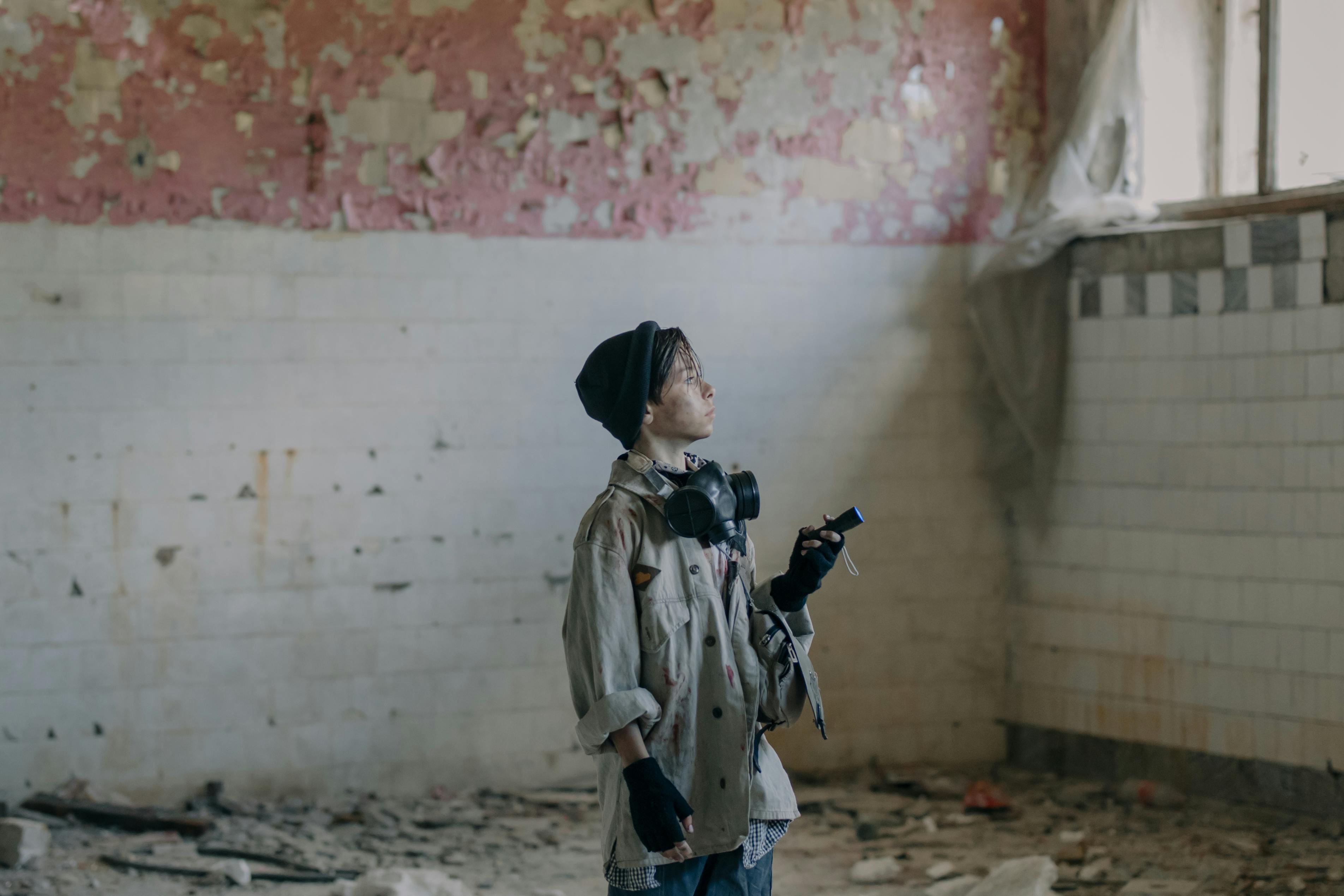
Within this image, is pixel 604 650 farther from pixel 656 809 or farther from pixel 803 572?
pixel 803 572

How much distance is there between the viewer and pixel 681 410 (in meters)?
2.15

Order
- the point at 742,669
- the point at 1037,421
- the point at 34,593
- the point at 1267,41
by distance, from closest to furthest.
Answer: the point at 742,669 → the point at 34,593 → the point at 1267,41 → the point at 1037,421

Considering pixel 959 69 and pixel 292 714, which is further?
pixel 959 69

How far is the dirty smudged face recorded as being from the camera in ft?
7.05

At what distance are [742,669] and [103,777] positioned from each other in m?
2.89

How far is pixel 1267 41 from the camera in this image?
4238 millimetres

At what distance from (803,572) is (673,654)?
28 centimetres

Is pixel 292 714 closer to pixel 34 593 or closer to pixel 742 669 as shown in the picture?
pixel 34 593

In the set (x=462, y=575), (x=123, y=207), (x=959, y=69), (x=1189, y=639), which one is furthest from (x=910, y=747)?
(x=123, y=207)

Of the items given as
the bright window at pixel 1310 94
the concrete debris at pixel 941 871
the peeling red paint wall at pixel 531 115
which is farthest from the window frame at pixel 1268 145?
the concrete debris at pixel 941 871

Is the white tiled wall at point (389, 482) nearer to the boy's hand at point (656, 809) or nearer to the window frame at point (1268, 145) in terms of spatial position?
the window frame at point (1268, 145)

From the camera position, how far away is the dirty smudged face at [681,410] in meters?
2.15

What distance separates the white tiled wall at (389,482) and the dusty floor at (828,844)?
228 millimetres

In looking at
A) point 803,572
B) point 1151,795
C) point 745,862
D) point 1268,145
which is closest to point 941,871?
point 1151,795
